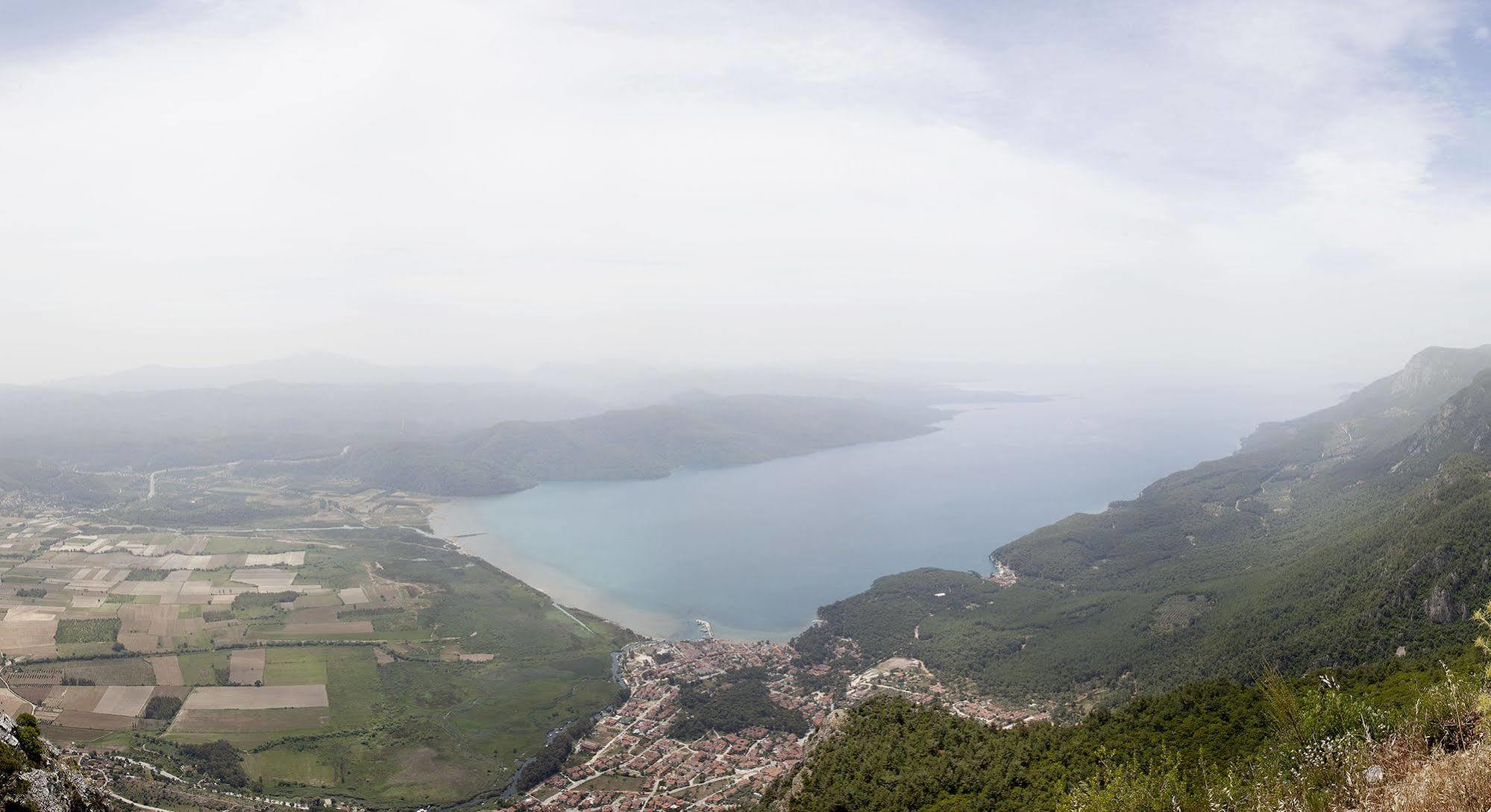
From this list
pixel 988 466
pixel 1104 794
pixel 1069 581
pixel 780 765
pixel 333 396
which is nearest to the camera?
pixel 1104 794

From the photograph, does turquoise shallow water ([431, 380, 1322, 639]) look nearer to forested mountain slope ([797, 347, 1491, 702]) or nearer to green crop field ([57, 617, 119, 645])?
forested mountain slope ([797, 347, 1491, 702])

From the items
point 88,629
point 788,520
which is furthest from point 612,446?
point 88,629

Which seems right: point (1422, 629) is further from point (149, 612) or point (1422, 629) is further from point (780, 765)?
point (149, 612)

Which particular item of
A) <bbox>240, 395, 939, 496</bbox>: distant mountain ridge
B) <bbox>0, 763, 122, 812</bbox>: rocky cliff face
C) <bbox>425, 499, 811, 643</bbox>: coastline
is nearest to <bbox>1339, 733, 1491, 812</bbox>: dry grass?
<bbox>0, 763, 122, 812</bbox>: rocky cliff face

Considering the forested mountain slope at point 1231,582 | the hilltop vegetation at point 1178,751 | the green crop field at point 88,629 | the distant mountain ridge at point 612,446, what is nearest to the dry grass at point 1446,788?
the hilltop vegetation at point 1178,751

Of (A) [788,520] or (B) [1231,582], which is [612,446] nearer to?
(A) [788,520]

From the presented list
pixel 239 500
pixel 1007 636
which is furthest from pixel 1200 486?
pixel 239 500

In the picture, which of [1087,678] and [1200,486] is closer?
[1087,678]
